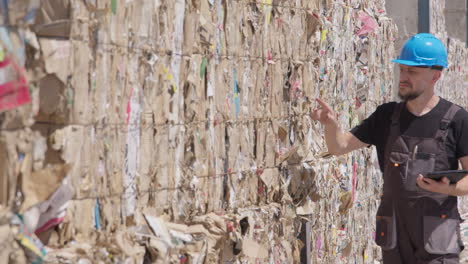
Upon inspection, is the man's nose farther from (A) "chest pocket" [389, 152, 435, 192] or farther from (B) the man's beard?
(A) "chest pocket" [389, 152, 435, 192]

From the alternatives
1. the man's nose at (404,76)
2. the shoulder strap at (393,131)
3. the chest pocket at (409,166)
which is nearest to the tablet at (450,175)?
the chest pocket at (409,166)

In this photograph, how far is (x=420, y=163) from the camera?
5.07m

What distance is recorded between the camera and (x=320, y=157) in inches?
253

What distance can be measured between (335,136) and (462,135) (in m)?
0.85

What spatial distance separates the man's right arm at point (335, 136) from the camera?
18.3 feet

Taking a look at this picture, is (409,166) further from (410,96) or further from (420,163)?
(410,96)

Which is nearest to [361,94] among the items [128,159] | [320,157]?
[320,157]

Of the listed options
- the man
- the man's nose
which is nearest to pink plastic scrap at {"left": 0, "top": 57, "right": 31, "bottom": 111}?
the man

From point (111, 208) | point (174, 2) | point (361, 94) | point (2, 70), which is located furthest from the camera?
point (361, 94)

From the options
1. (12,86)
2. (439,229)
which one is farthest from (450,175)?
(12,86)

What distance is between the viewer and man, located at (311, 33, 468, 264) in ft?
16.6

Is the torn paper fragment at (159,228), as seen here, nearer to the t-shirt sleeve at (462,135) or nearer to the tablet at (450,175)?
the tablet at (450,175)

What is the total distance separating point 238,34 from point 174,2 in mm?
747

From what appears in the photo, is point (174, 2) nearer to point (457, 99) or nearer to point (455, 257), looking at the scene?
point (455, 257)
